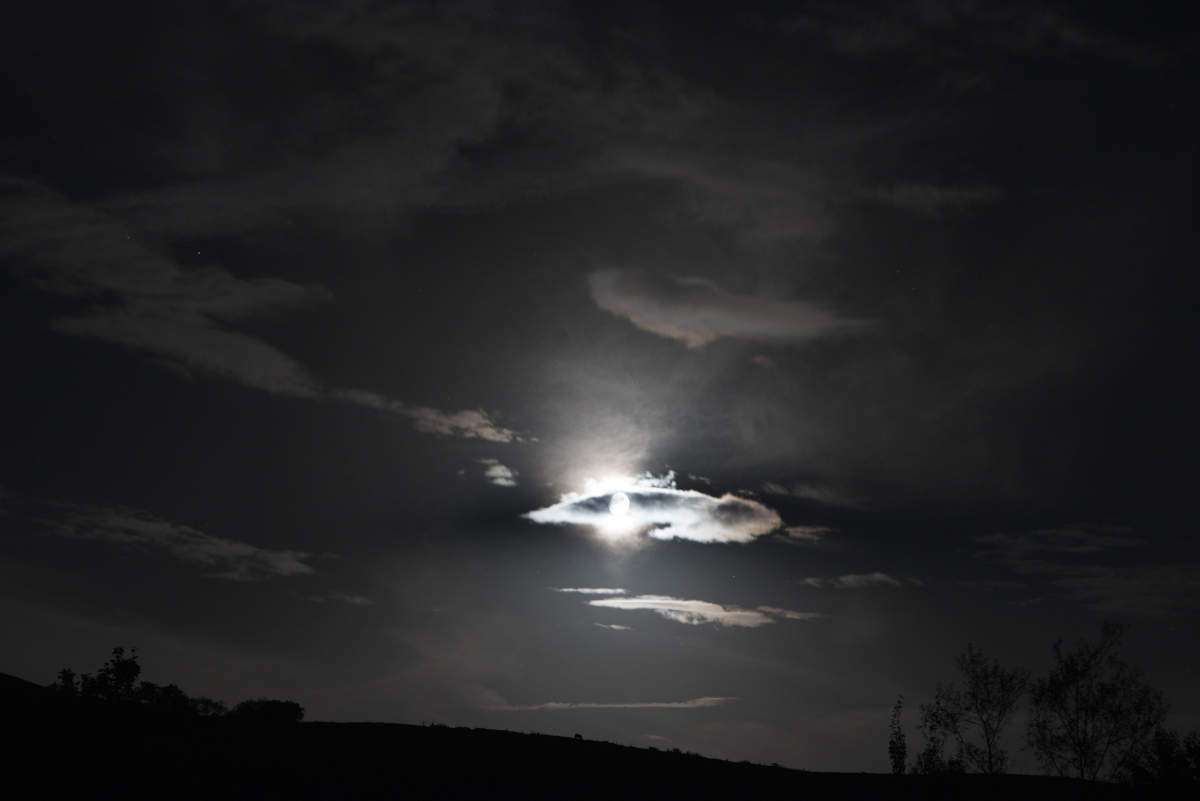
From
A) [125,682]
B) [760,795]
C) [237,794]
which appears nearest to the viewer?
[237,794]

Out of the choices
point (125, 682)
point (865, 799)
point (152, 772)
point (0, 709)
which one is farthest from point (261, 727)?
point (125, 682)

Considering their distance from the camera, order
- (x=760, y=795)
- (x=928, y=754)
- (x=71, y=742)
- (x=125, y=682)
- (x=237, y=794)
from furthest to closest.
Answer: (x=125, y=682) → (x=928, y=754) → (x=760, y=795) → (x=71, y=742) → (x=237, y=794)

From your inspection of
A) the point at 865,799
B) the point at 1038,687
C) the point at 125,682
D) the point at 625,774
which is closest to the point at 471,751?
the point at 625,774

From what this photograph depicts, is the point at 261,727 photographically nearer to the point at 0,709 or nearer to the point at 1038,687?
the point at 0,709

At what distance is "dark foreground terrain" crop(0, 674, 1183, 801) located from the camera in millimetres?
35750

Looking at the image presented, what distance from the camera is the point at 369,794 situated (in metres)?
37.2

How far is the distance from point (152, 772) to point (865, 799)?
35538 mm

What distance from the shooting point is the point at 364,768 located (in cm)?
4050

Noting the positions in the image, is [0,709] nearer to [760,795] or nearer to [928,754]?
[760,795]

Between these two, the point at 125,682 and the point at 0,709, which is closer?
the point at 0,709

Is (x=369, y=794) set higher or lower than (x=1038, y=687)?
lower

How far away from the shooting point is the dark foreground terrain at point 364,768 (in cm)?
3575

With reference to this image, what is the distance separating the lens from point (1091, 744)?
8175 centimetres

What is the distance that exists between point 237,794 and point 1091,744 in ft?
262
